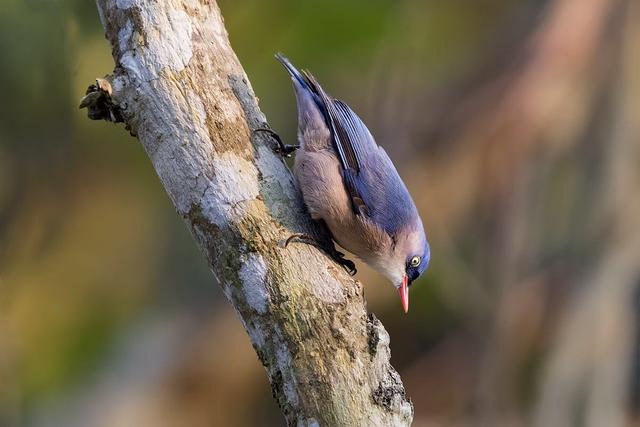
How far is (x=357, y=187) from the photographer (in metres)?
3.84

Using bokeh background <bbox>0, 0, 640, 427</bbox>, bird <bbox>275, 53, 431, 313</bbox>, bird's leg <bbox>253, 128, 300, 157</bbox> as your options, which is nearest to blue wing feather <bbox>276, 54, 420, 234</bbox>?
bird <bbox>275, 53, 431, 313</bbox>

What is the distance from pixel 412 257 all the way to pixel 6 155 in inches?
167

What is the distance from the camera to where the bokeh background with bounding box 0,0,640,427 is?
7.10m

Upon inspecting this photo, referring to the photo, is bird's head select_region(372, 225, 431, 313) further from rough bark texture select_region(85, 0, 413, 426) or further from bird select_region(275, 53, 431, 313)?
rough bark texture select_region(85, 0, 413, 426)

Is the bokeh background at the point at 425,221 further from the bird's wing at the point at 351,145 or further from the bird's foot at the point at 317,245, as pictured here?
the bird's foot at the point at 317,245

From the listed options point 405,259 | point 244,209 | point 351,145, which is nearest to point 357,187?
point 351,145

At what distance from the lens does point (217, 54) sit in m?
3.20

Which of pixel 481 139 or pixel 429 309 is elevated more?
pixel 481 139

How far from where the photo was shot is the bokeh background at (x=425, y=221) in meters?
7.10

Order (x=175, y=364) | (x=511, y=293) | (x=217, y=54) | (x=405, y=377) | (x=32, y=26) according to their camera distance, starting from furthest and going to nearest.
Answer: (x=405, y=377) → (x=175, y=364) → (x=511, y=293) → (x=32, y=26) → (x=217, y=54)

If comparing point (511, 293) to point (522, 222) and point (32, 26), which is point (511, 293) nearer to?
point (522, 222)

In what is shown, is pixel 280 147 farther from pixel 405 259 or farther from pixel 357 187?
pixel 405 259

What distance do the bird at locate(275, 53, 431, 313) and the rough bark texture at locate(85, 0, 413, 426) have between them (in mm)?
494

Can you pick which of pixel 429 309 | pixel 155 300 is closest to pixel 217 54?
pixel 155 300
